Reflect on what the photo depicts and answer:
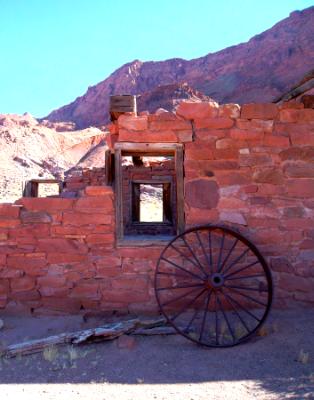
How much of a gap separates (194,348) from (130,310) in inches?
39.5

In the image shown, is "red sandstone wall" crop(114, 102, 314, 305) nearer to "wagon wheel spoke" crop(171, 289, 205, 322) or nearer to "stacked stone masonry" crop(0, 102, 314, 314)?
"stacked stone masonry" crop(0, 102, 314, 314)

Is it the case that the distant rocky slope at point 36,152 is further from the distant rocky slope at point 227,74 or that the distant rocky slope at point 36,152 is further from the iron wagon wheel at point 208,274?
the iron wagon wheel at point 208,274

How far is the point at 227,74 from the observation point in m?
42.1

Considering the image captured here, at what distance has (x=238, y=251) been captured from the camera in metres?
4.57

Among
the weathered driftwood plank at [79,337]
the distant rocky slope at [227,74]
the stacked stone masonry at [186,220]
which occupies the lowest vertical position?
the weathered driftwood plank at [79,337]

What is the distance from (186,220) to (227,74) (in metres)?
40.6

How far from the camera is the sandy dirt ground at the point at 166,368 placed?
300cm

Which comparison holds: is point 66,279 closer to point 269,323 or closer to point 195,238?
point 195,238

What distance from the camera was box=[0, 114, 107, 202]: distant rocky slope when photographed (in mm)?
21281

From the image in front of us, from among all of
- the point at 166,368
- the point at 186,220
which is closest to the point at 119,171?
the point at 186,220

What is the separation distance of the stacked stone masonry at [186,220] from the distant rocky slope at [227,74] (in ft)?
95.2

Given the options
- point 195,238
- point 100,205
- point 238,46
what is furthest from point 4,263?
point 238,46

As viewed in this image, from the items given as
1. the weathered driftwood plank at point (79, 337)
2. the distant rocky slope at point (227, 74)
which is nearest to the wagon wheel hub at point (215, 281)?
the weathered driftwood plank at point (79, 337)

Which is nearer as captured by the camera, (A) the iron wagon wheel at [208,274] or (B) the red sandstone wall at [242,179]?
(A) the iron wagon wheel at [208,274]
